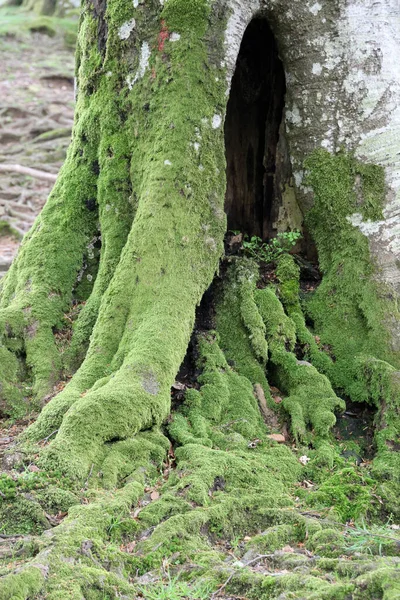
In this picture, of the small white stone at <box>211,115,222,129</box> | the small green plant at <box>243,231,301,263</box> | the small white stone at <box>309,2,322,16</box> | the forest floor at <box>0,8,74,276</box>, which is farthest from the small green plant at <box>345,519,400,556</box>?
the forest floor at <box>0,8,74,276</box>

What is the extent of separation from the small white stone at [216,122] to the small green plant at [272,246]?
4.47 ft

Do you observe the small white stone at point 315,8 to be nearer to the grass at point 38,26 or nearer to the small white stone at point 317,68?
the small white stone at point 317,68

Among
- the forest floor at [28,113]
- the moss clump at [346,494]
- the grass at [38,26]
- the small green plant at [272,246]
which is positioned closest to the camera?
the moss clump at [346,494]

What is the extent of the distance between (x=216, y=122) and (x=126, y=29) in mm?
1232

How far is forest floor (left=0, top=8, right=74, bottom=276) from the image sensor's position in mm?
14625

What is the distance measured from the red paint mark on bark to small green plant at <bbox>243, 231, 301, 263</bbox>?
6.90ft

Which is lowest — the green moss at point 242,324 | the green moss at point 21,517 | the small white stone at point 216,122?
the green moss at point 21,517

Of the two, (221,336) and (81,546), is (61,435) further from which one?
(221,336)

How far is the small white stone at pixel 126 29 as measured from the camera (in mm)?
6031

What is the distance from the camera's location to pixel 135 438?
15.6 ft

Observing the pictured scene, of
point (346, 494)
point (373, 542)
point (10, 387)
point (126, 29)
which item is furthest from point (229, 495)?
point (126, 29)

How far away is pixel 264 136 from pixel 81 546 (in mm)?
5197

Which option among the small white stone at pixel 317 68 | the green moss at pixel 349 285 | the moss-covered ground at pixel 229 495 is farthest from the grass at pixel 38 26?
the moss-covered ground at pixel 229 495

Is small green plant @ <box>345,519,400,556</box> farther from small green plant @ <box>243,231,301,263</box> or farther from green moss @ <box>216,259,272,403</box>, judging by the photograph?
small green plant @ <box>243,231,301,263</box>
